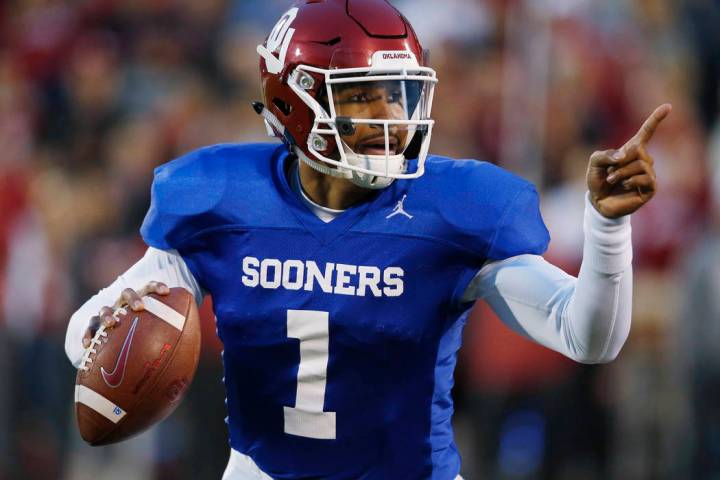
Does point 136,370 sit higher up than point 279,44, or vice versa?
point 279,44

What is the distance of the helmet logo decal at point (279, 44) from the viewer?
9.71 feet

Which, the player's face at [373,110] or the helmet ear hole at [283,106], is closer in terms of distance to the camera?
the player's face at [373,110]

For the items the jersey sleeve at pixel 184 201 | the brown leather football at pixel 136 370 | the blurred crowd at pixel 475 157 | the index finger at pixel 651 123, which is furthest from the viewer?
the blurred crowd at pixel 475 157

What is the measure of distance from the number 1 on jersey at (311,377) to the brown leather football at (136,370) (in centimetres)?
23

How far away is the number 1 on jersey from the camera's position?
2.81 m

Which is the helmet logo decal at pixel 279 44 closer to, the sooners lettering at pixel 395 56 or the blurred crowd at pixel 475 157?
the sooners lettering at pixel 395 56

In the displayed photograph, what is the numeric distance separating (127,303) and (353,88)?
674mm

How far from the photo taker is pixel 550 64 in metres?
5.81

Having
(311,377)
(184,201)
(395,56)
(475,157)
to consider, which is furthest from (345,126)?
(475,157)

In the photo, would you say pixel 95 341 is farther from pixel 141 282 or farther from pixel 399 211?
pixel 399 211

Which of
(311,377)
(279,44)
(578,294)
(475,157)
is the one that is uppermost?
(279,44)

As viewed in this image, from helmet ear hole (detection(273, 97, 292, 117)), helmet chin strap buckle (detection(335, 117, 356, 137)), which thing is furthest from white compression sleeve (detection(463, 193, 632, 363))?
helmet ear hole (detection(273, 97, 292, 117))

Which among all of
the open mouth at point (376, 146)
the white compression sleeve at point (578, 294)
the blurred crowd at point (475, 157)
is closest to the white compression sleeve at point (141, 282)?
the open mouth at point (376, 146)

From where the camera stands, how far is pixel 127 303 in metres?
2.82
